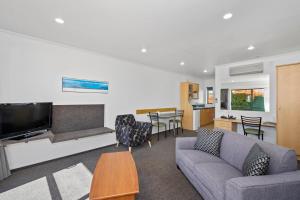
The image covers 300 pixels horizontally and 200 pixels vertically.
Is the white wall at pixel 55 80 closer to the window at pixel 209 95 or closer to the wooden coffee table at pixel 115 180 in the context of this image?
the wooden coffee table at pixel 115 180

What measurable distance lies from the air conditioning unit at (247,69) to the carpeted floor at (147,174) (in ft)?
10.6

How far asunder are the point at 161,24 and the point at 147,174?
8.42 feet

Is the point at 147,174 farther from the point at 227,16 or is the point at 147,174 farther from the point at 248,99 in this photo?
the point at 248,99

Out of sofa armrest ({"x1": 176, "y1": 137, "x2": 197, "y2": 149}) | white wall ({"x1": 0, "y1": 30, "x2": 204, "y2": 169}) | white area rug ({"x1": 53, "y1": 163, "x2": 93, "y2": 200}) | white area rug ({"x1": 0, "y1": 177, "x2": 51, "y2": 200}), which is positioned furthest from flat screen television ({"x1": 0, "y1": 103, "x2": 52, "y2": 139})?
sofa armrest ({"x1": 176, "y1": 137, "x2": 197, "y2": 149})

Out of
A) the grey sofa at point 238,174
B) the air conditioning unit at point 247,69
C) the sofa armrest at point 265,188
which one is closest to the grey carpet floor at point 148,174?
the grey sofa at point 238,174

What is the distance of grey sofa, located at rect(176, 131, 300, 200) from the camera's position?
3.81 ft

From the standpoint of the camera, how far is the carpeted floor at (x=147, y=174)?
1.90 meters

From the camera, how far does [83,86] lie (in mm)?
3424

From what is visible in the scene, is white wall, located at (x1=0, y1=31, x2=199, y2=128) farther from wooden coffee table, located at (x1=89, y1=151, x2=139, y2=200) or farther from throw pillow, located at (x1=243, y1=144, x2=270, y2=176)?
throw pillow, located at (x1=243, y1=144, x2=270, y2=176)

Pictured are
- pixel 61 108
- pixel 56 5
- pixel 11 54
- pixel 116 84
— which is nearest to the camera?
pixel 56 5

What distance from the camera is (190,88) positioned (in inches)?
255

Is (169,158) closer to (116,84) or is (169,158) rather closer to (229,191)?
(229,191)

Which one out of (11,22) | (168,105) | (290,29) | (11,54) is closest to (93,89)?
(11,54)

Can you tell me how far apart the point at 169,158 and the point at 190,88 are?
419 centimetres
